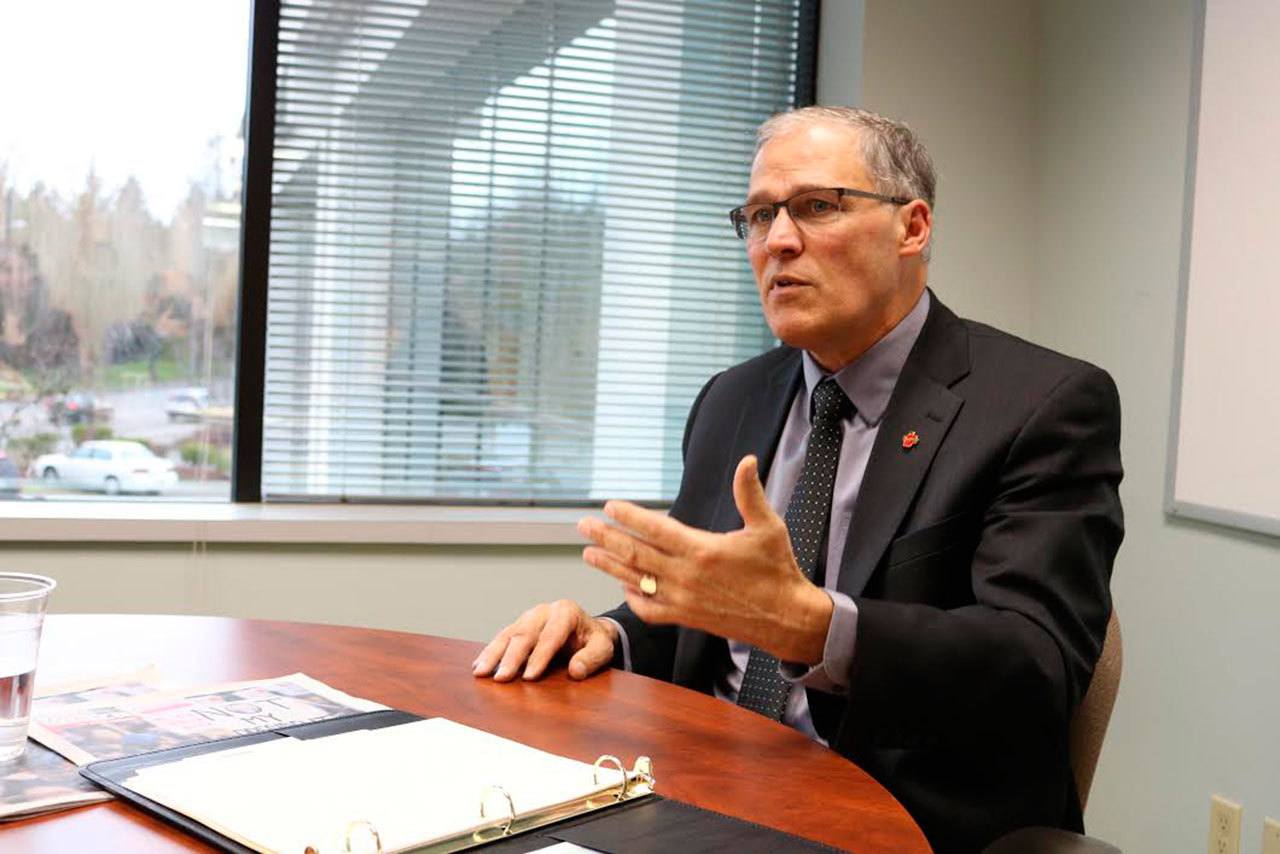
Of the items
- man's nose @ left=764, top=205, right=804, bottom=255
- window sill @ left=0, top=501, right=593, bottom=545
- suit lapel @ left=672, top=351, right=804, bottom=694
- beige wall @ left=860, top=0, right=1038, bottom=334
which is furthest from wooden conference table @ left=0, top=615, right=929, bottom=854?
beige wall @ left=860, top=0, right=1038, bottom=334

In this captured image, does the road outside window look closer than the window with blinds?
Yes

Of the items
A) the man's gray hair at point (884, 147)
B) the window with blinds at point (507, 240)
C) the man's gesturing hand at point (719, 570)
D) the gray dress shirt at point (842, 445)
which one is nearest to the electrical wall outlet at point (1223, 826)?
the gray dress shirt at point (842, 445)

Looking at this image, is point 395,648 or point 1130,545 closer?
point 395,648

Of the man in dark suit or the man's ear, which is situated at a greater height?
the man's ear

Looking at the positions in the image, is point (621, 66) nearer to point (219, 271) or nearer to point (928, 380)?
point (219, 271)

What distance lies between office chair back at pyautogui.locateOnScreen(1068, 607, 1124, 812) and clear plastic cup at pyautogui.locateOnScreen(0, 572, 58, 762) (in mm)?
1158

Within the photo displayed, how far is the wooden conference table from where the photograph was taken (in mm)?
1012

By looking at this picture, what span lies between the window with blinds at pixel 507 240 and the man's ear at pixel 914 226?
5.91 ft

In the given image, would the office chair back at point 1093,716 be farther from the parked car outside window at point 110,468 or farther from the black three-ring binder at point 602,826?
the parked car outside window at point 110,468

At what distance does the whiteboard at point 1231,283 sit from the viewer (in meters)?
2.58

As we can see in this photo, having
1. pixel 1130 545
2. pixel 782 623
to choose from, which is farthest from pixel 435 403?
pixel 782 623

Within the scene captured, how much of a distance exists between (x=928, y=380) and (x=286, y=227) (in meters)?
2.17

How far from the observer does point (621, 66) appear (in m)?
3.66

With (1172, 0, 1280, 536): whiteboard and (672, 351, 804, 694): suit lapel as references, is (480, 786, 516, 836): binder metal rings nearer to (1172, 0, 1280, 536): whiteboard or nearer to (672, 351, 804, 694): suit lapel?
(672, 351, 804, 694): suit lapel
